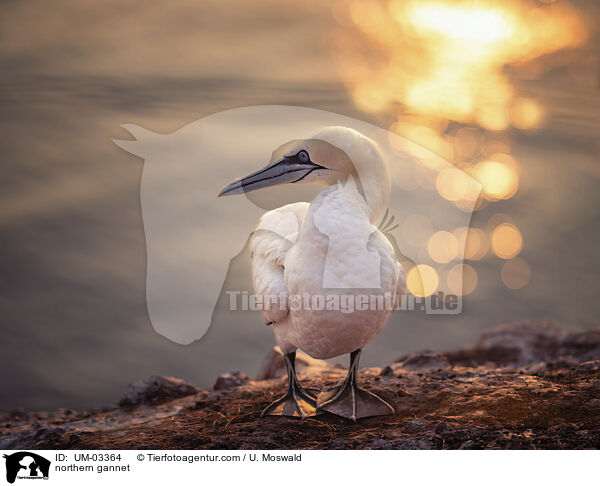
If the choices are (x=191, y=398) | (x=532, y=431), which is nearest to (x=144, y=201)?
(x=191, y=398)

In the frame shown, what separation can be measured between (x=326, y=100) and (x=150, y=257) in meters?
1.51

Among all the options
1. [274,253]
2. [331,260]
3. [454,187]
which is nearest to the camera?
[331,260]

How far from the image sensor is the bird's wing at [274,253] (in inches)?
111

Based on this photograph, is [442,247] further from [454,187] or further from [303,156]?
[303,156]

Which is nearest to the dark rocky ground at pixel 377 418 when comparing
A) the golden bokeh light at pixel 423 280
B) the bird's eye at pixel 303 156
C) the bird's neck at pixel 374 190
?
the golden bokeh light at pixel 423 280

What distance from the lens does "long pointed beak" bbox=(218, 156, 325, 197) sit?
2.86m

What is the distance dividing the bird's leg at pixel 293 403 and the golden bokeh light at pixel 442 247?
982 millimetres

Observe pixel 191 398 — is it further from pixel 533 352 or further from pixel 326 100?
pixel 533 352

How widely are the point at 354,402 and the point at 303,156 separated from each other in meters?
1.23

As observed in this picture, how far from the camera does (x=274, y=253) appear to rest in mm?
2996

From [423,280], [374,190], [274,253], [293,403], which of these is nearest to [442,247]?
[423,280]

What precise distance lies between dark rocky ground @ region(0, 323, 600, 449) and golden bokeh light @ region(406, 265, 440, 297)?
1.65 ft
